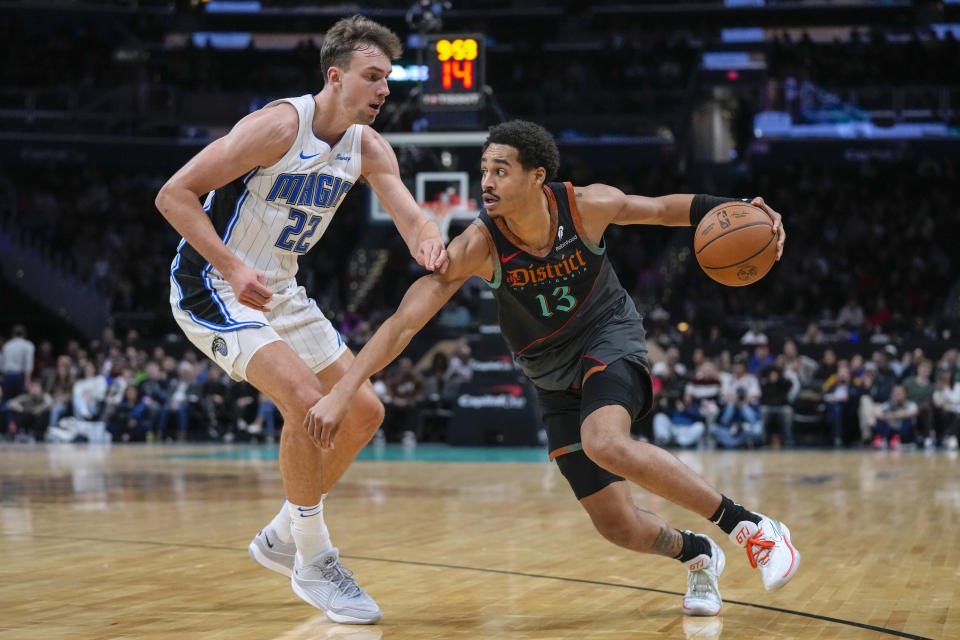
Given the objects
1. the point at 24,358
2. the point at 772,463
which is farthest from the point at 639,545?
the point at 24,358

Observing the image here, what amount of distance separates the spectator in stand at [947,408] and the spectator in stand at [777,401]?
5.83 feet

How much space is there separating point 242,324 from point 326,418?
0.63 meters

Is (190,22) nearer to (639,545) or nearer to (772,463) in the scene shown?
(772,463)

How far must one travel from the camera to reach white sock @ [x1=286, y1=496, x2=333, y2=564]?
4.17 m

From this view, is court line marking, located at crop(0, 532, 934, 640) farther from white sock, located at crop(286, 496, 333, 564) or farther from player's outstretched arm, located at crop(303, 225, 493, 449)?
player's outstretched arm, located at crop(303, 225, 493, 449)

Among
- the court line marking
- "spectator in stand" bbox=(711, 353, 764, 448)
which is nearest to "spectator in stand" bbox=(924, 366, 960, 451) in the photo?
"spectator in stand" bbox=(711, 353, 764, 448)

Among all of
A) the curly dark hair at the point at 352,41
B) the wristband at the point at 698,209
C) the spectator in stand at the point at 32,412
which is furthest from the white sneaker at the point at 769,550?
the spectator in stand at the point at 32,412

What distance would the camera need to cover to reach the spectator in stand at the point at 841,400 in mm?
14719

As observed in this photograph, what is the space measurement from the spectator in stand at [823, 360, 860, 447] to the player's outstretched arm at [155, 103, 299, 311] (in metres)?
12.0

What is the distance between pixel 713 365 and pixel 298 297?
11.7 meters

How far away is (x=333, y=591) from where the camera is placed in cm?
404

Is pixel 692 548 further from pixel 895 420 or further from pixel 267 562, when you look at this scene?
pixel 895 420

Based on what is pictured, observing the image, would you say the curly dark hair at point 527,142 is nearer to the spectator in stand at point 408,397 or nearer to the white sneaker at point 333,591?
the white sneaker at point 333,591

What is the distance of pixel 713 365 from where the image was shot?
15422 millimetres
